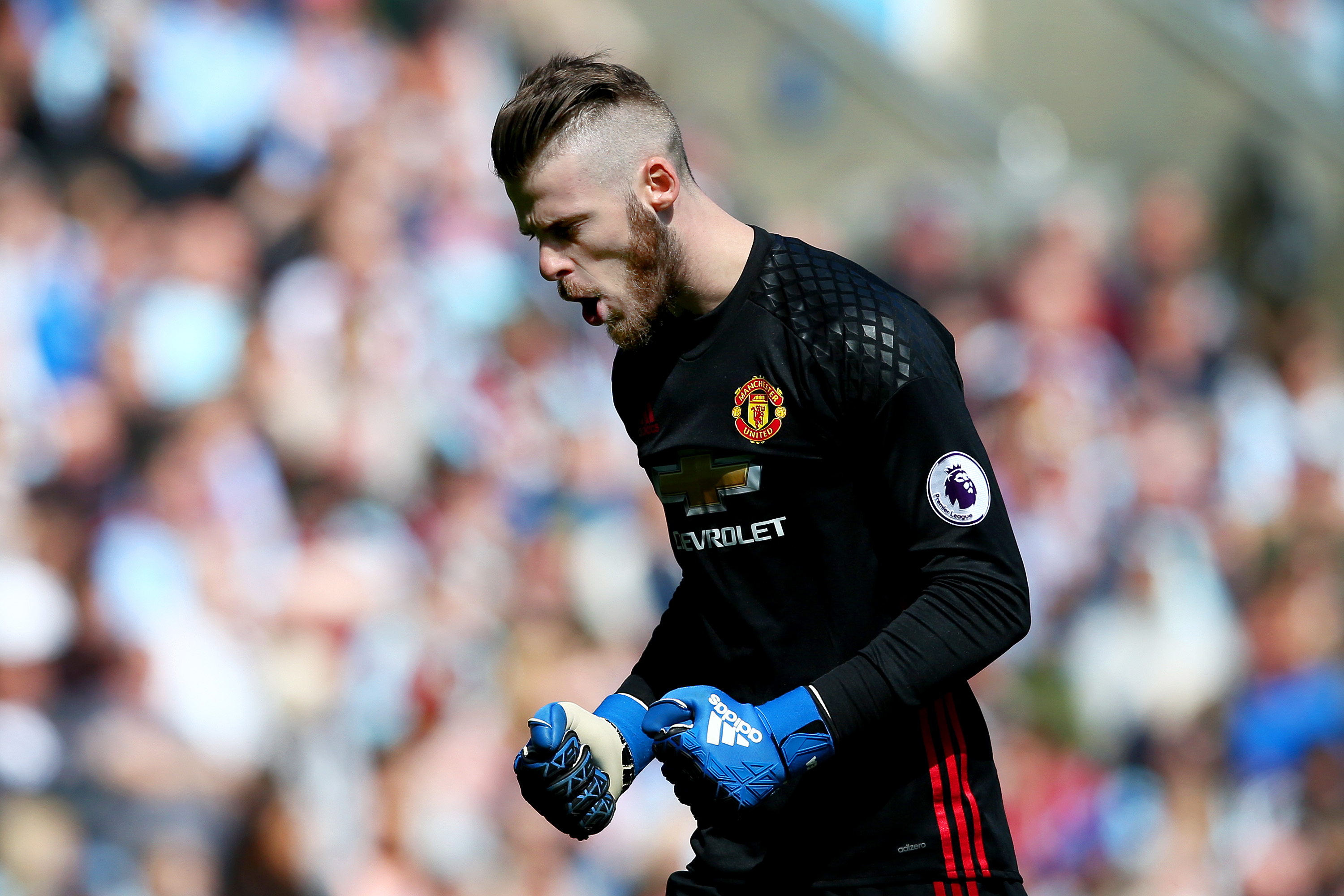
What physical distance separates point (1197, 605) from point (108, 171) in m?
6.36

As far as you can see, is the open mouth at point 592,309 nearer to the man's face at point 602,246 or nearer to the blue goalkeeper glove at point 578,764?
the man's face at point 602,246

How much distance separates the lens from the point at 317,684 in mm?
5965

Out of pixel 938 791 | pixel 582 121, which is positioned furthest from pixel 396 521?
pixel 938 791

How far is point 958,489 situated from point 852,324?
333 mm

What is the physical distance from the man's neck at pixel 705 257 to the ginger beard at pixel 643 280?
2 cm

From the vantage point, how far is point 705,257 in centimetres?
254

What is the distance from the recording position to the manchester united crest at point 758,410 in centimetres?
243

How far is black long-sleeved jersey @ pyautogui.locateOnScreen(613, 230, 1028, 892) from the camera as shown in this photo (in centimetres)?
228

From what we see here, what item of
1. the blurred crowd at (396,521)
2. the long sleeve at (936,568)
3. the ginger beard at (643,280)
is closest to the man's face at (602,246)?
the ginger beard at (643,280)

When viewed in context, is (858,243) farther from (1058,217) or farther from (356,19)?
(356,19)

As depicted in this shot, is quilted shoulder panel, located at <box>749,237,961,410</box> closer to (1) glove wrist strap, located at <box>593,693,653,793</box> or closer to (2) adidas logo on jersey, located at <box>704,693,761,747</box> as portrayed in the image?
(2) adidas logo on jersey, located at <box>704,693,761,747</box>

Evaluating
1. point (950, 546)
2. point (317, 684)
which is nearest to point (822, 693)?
point (950, 546)

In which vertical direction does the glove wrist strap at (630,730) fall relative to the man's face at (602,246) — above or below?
below

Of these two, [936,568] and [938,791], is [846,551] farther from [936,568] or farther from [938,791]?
[938,791]
